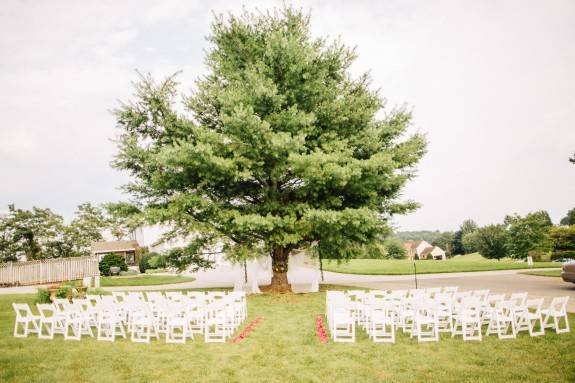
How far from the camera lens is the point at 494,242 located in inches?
2667

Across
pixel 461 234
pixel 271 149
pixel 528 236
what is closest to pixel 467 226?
pixel 461 234

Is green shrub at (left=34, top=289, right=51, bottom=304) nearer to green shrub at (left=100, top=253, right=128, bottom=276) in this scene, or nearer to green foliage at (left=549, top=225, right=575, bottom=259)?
green shrub at (left=100, top=253, right=128, bottom=276)

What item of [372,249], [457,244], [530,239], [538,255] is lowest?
[457,244]

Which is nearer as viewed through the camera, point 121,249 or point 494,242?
point 121,249

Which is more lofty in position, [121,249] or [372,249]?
[372,249]

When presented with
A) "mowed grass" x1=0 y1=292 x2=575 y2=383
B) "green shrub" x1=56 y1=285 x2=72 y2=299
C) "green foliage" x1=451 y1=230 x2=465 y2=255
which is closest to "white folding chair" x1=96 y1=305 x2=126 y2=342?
"mowed grass" x1=0 y1=292 x2=575 y2=383

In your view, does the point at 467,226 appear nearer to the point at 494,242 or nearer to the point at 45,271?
the point at 494,242

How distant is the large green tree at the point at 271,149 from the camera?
49.8ft

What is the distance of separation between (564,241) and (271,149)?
1639 inches

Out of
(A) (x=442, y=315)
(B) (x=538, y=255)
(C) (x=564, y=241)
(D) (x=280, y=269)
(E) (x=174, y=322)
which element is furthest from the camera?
(B) (x=538, y=255)

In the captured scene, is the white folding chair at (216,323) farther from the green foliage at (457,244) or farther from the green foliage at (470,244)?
the green foliage at (457,244)

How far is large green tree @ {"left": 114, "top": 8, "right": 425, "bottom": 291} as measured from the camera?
1518cm

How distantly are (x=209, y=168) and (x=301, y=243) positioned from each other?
6.07m

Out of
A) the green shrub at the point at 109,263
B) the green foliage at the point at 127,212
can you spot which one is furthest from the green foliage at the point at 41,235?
the green foliage at the point at 127,212
